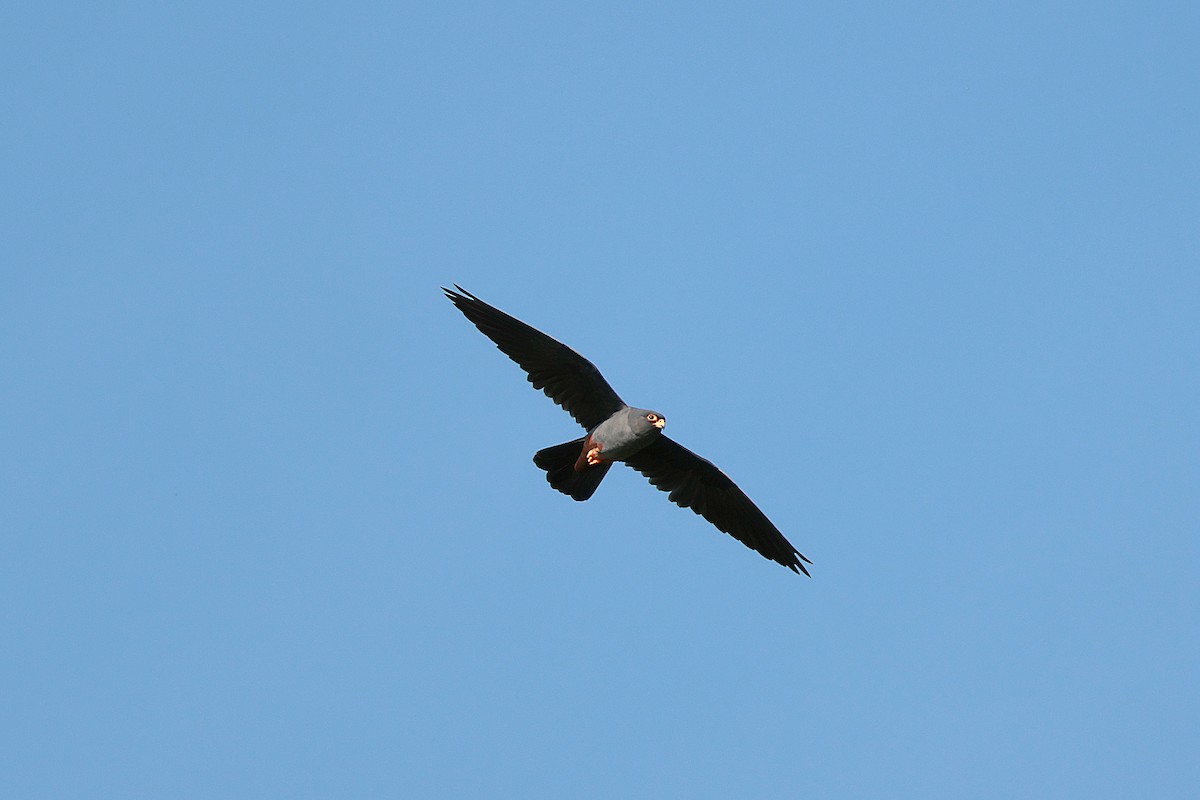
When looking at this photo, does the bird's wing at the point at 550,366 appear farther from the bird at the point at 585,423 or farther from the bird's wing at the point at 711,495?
the bird's wing at the point at 711,495

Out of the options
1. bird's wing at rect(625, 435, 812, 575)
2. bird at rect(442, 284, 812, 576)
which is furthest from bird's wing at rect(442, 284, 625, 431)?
bird's wing at rect(625, 435, 812, 575)

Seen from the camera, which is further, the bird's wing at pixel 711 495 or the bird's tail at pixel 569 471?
the bird's wing at pixel 711 495

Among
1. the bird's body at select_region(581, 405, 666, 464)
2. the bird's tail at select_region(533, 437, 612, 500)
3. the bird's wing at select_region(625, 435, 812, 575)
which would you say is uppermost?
the bird's wing at select_region(625, 435, 812, 575)

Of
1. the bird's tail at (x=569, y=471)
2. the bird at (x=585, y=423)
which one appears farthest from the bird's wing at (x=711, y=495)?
the bird's tail at (x=569, y=471)

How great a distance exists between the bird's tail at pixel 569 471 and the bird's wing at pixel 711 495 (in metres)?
0.99

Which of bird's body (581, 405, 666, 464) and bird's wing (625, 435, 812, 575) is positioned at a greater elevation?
bird's wing (625, 435, 812, 575)

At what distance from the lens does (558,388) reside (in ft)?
65.9

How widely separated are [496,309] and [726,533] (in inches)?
189

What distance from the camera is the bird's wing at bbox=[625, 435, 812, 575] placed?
2092 centimetres

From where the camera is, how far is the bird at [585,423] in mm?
19375

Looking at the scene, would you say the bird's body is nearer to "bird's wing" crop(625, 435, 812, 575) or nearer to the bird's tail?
the bird's tail

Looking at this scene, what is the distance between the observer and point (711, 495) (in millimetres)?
21391

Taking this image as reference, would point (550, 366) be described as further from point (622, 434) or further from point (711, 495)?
point (711, 495)

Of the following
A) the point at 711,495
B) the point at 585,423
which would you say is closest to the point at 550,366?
the point at 585,423
